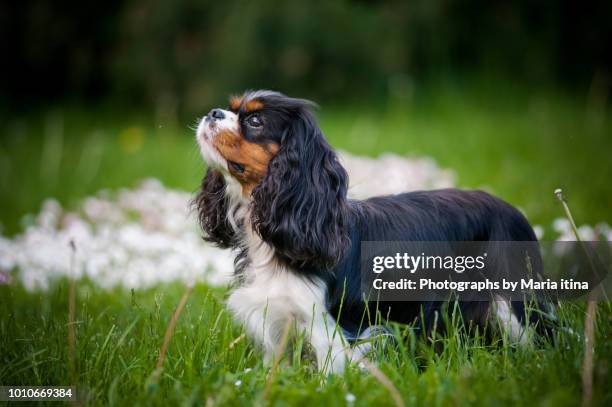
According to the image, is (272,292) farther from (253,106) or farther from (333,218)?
(253,106)

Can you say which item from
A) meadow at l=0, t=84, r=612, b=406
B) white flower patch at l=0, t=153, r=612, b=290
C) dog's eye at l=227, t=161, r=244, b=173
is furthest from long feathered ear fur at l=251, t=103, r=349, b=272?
white flower patch at l=0, t=153, r=612, b=290

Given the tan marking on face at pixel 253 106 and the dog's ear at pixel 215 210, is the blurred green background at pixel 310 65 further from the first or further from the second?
the tan marking on face at pixel 253 106

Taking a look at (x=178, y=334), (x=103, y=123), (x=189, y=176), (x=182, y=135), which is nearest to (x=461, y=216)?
(x=178, y=334)

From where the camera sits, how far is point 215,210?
324cm

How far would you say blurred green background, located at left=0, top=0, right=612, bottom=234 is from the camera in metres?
9.80

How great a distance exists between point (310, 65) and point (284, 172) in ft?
28.5

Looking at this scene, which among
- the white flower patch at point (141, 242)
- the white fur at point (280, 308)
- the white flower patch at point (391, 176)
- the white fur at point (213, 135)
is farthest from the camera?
the white flower patch at point (391, 176)

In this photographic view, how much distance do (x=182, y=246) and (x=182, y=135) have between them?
20.2ft

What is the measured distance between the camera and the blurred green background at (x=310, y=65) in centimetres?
980

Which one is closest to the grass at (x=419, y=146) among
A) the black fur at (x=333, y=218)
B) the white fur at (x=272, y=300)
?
the black fur at (x=333, y=218)

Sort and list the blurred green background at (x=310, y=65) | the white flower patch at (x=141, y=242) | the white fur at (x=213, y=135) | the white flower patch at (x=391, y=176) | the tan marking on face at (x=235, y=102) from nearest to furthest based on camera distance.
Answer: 1. the white fur at (x=213, y=135)
2. the tan marking on face at (x=235, y=102)
3. the white flower patch at (x=141, y=242)
4. the white flower patch at (x=391, y=176)
5. the blurred green background at (x=310, y=65)

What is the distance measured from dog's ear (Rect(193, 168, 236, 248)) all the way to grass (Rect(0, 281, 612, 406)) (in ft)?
1.03

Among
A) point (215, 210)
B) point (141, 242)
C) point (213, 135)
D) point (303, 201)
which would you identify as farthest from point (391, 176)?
point (213, 135)

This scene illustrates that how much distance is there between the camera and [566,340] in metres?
2.54
